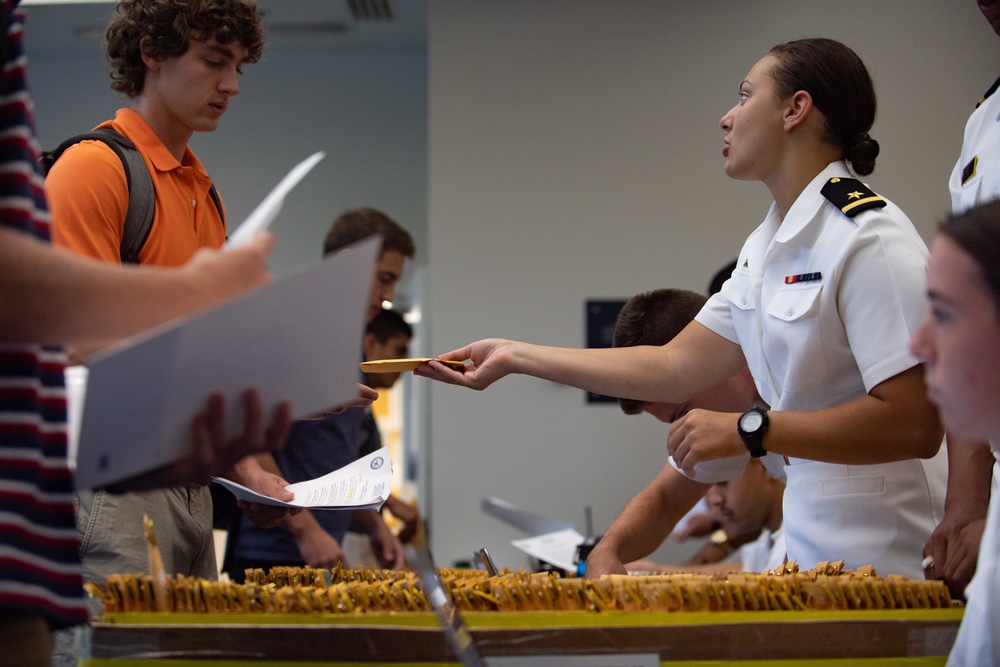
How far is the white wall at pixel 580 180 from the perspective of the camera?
157 inches

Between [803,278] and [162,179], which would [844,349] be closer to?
[803,278]

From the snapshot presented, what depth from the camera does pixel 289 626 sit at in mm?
1008

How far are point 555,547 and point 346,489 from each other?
4.20 feet

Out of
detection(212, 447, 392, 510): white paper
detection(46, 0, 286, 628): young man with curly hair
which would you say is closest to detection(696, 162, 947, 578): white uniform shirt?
detection(212, 447, 392, 510): white paper

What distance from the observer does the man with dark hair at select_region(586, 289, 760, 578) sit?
1.92 meters

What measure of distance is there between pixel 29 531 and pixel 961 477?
1.14m

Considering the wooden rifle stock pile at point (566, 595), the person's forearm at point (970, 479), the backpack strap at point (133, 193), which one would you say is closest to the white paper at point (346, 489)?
the wooden rifle stock pile at point (566, 595)

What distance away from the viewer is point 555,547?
8.26 feet

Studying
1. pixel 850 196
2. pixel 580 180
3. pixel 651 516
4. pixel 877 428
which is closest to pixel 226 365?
pixel 877 428

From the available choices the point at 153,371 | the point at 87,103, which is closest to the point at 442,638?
the point at 153,371

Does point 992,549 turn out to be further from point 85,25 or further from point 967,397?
point 85,25

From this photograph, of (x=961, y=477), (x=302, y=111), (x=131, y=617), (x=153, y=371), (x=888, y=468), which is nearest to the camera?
(x=153, y=371)

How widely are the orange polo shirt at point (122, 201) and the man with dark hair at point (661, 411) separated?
873mm

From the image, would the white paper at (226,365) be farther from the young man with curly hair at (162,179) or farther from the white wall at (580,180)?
the white wall at (580,180)
